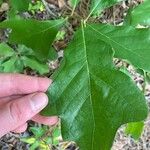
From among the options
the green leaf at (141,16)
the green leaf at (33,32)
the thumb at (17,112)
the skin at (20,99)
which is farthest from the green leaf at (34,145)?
the green leaf at (141,16)

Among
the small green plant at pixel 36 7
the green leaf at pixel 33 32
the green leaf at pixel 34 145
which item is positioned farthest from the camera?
the small green plant at pixel 36 7

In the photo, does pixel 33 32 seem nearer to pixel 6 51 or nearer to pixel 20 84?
pixel 20 84

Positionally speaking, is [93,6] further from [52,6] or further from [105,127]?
[52,6]

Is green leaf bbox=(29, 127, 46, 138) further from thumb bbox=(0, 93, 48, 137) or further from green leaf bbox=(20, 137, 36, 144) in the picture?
thumb bbox=(0, 93, 48, 137)

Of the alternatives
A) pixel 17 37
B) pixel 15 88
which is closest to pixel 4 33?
pixel 15 88

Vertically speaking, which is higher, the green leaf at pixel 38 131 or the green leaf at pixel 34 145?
the green leaf at pixel 38 131

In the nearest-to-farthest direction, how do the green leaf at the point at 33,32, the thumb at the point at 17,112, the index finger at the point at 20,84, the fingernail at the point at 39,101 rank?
1. the fingernail at the point at 39,101
2. the green leaf at the point at 33,32
3. the thumb at the point at 17,112
4. the index finger at the point at 20,84

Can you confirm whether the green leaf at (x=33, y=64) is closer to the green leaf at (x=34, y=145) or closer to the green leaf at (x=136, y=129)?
the green leaf at (x=34, y=145)
